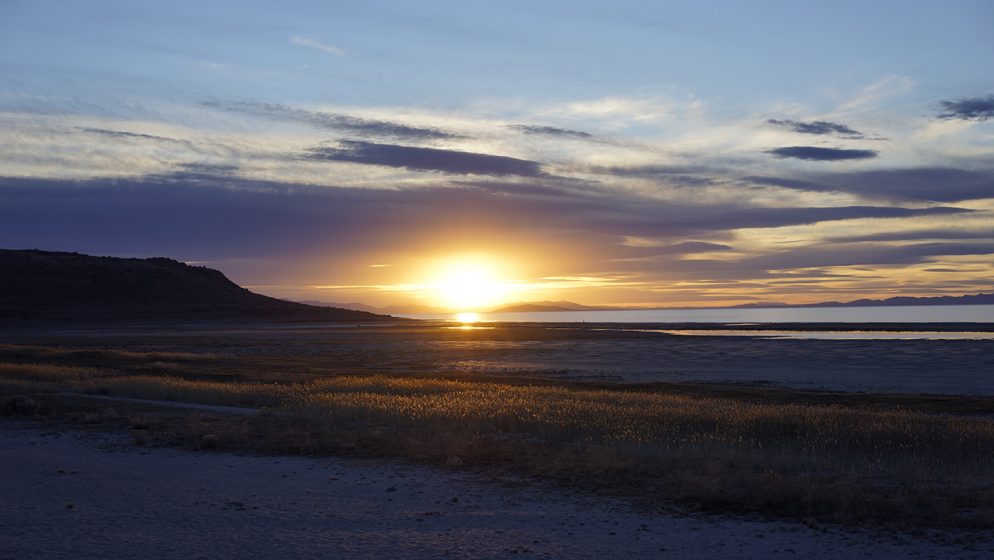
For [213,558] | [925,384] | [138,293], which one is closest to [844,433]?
[213,558]

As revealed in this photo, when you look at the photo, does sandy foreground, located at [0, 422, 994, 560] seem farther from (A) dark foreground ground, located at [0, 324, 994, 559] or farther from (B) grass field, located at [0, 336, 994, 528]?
(B) grass field, located at [0, 336, 994, 528]

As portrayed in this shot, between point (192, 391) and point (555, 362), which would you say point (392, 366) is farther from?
point (192, 391)

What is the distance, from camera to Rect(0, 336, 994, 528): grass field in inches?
425

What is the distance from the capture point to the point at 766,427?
→ 1745 cm

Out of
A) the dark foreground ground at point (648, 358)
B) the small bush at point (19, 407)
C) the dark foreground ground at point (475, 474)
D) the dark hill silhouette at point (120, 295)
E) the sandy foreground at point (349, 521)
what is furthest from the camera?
the dark hill silhouette at point (120, 295)

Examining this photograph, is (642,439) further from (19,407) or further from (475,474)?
(19,407)

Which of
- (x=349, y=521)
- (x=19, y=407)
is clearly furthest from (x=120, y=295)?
(x=349, y=521)

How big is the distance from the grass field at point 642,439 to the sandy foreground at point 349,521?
2.82ft

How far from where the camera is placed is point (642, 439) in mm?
15805

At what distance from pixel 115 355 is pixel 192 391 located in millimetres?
22251

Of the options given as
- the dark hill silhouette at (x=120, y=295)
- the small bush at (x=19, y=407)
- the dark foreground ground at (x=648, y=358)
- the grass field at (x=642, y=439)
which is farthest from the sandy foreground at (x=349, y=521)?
the dark hill silhouette at (x=120, y=295)

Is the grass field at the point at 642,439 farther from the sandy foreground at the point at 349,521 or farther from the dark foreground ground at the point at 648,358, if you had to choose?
the dark foreground ground at the point at 648,358

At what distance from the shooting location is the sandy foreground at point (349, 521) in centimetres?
870

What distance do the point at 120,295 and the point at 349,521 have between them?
453ft
